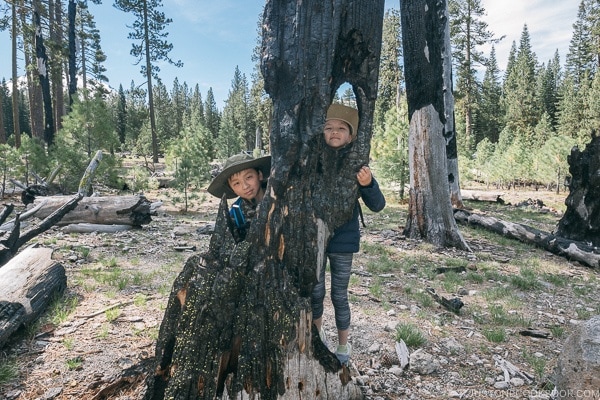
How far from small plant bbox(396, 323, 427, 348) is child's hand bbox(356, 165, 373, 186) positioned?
6.54ft

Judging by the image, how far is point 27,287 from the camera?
4105 mm

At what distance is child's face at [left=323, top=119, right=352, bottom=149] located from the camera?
2.46 metres

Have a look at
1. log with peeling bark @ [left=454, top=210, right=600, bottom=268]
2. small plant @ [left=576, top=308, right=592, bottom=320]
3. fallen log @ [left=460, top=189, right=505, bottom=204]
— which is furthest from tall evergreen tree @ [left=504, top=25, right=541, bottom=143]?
small plant @ [left=576, top=308, right=592, bottom=320]

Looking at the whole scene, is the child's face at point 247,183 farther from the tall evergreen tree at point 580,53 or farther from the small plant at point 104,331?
the tall evergreen tree at point 580,53

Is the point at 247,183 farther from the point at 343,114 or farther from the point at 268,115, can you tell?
the point at 268,115

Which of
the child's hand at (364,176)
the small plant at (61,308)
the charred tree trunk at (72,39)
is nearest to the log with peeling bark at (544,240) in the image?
the child's hand at (364,176)

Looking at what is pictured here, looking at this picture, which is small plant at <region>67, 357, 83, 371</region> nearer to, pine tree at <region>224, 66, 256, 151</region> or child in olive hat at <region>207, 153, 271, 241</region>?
child in olive hat at <region>207, 153, 271, 241</region>

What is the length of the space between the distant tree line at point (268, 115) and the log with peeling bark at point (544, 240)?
4.22 m

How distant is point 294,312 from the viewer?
224 cm

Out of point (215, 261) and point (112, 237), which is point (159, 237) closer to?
point (112, 237)

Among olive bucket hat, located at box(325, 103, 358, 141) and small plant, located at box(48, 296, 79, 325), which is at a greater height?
olive bucket hat, located at box(325, 103, 358, 141)

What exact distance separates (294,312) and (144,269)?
462 centimetres

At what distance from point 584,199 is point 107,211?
1139 centimetres

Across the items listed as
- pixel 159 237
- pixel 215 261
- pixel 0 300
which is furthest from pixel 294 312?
pixel 159 237
